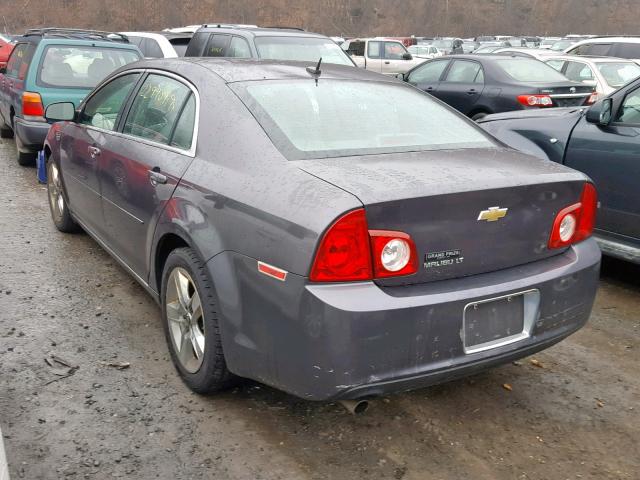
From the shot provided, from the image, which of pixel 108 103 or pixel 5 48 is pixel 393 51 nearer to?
pixel 5 48

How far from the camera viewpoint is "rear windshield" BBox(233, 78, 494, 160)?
3.17 metres

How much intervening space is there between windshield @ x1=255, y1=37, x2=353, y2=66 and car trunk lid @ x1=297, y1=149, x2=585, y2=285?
6.61 meters

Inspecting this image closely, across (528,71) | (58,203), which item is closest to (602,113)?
(58,203)

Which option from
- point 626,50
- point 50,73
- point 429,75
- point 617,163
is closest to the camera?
point 617,163

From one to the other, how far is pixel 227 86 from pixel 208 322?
121 centimetres

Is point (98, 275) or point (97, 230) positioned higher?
point (97, 230)

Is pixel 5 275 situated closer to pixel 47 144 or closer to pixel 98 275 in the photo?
pixel 98 275

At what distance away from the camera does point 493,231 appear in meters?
2.83

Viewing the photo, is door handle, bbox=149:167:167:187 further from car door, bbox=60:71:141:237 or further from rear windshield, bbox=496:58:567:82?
rear windshield, bbox=496:58:567:82

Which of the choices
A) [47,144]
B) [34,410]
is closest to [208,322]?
[34,410]

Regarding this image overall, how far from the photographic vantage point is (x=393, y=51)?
71.5ft

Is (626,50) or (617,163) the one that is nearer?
(617,163)

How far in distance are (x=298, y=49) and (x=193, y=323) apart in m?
6.87

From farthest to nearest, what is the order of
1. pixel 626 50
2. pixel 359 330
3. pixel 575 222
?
pixel 626 50 → pixel 575 222 → pixel 359 330
